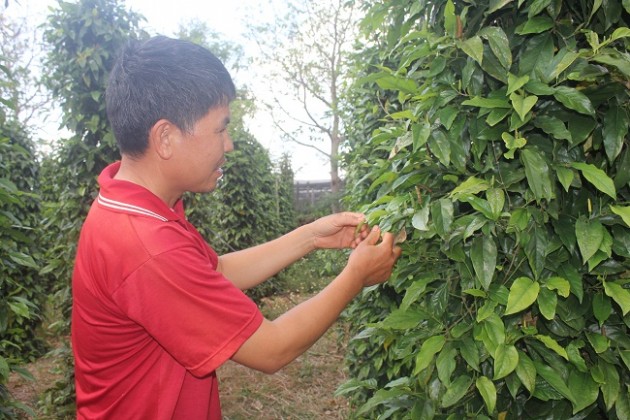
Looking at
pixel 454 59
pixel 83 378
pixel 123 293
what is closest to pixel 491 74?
pixel 454 59

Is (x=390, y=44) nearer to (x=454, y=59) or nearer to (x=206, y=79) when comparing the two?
(x=454, y=59)

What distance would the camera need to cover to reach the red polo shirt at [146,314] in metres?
1.36

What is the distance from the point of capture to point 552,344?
1.29m

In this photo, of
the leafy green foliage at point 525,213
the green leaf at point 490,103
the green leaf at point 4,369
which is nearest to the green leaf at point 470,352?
the leafy green foliage at point 525,213

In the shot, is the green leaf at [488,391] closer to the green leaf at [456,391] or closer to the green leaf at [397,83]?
the green leaf at [456,391]

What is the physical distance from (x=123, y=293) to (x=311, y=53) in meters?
24.2

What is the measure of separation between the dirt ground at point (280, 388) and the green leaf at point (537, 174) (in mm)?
4147

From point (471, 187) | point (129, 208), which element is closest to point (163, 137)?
point (129, 208)

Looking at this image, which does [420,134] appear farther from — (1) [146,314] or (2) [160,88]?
(1) [146,314]

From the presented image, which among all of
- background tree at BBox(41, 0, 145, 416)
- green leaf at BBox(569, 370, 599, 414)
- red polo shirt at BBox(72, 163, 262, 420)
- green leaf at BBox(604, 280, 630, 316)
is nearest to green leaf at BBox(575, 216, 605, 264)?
green leaf at BBox(604, 280, 630, 316)

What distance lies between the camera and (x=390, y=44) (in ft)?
5.87

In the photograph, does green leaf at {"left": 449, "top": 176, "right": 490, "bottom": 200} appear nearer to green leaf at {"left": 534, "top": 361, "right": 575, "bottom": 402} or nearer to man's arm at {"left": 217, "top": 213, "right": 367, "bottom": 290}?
green leaf at {"left": 534, "top": 361, "right": 575, "bottom": 402}

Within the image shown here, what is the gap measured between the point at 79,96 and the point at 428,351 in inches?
164

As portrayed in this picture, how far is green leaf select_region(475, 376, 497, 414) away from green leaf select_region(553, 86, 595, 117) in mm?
696
